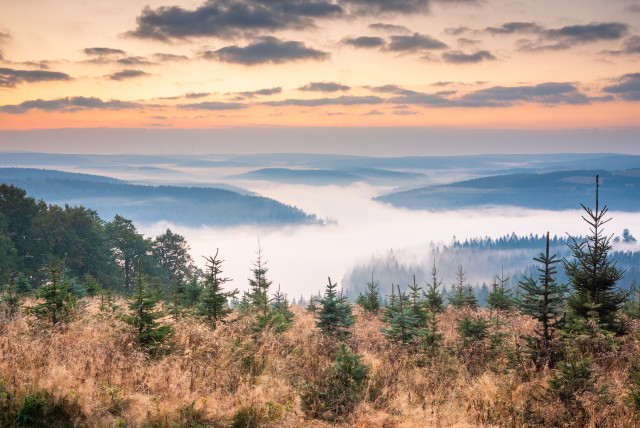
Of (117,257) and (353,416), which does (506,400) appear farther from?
(117,257)

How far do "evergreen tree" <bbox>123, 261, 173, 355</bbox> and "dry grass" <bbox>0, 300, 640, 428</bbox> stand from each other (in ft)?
0.79

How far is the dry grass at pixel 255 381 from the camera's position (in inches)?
254

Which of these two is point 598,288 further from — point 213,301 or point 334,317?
point 213,301

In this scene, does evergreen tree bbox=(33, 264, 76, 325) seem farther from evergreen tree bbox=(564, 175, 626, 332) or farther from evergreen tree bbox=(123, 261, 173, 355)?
evergreen tree bbox=(564, 175, 626, 332)

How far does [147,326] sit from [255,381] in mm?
2803

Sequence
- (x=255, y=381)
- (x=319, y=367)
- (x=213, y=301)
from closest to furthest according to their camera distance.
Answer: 1. (x=255, y=381)
2. (x=319, y=367)
3. (x=213, y=301)

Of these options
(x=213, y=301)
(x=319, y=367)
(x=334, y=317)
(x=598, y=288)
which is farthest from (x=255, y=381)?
(x=598, y=288)

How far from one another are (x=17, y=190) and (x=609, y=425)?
5604 centimetres

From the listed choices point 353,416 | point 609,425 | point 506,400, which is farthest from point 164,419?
point 609,425

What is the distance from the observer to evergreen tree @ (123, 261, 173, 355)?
8648 mm

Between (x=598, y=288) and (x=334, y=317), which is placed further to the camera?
(x=334, y=317)

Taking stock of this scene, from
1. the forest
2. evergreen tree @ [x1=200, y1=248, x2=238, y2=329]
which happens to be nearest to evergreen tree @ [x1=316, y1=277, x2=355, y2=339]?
the forest

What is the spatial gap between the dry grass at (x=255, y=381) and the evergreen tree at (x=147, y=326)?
0.24 m

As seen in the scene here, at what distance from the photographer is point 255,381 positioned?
8039mm
